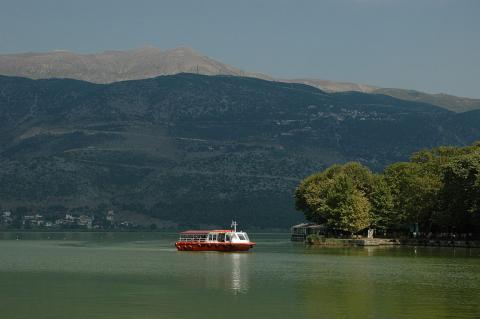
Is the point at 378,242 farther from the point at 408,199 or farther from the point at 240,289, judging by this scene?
the point at 240,289

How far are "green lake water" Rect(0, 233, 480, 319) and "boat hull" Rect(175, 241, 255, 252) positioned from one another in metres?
28.6

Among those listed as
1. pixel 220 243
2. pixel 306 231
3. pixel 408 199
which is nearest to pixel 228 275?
pixel 220 243

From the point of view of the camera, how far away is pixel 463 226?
13400cm

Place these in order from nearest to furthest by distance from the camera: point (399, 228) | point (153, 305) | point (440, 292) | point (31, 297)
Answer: point (153, 305) → point (31, 297) → point (440, 292) → point (399, 228)

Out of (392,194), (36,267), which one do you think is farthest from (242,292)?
(392,194)

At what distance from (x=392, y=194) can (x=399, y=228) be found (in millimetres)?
7113

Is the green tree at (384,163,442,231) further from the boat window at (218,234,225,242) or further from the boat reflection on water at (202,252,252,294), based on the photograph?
the boat reflection on water at (202,252,252,294)

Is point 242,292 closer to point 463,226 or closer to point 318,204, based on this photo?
point 463,226

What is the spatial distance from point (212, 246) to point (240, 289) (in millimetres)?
67882

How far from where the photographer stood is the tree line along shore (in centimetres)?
12544

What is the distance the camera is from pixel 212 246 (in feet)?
431

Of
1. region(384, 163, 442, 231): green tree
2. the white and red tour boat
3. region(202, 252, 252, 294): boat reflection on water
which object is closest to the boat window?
the white and red tour boat

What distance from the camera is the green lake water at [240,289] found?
168ft

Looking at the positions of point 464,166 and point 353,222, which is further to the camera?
point 353,222
